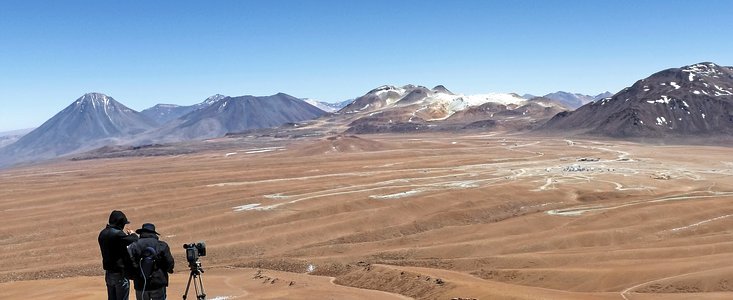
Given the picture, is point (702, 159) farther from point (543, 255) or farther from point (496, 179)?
point (543, 255)

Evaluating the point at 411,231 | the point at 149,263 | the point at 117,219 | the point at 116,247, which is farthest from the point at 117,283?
the point at 411,231

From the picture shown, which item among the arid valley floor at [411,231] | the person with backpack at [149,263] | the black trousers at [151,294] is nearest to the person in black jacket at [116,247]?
the person with backpack at [149,263]

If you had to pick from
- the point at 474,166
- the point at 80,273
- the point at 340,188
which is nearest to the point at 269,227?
the point at 80,273

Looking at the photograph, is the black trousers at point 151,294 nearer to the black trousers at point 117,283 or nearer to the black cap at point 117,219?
the black trousers at point 117,283

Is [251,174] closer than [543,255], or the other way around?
[543,255]

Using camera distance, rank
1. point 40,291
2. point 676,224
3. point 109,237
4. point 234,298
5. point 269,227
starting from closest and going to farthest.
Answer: point 109,237 → point 234,298 → point 40,291 → point 676,224 → point 269,227

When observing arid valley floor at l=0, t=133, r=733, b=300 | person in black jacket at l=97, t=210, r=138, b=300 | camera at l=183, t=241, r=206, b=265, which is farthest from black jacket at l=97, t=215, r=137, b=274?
arid valley floor at l=0, t=133, r=733, b=300
